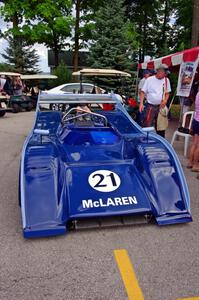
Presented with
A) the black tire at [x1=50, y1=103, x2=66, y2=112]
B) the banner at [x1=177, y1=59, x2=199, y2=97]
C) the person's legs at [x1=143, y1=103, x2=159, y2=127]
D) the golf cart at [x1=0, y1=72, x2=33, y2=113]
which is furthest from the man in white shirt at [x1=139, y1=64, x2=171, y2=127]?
the golf cart at [x1=0, y1=72, x2=33, y2=113]

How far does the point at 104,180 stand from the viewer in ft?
12.0

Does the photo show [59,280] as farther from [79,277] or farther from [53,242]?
[53,242]

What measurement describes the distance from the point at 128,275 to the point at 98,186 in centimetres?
109

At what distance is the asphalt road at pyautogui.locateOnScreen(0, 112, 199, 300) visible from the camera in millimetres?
2525

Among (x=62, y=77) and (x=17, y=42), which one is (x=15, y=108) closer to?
(x=62, y=77)

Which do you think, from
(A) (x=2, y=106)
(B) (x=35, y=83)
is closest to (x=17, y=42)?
(B) (x=35, y=83)

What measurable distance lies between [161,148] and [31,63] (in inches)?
1015

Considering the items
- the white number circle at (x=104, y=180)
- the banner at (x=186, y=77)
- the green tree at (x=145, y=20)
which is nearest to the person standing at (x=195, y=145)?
the white number circle at (x=104, y=180)

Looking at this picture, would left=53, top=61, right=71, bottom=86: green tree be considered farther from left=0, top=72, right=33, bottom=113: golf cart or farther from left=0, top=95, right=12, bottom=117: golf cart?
left=0, top=95, right=12, bottom=117: golf cart

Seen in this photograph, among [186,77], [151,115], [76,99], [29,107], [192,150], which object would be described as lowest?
[29,107]

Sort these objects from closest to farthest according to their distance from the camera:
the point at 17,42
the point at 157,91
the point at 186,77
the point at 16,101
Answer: the point at 157,91 → the point at 186,77 → the point at 16,101 → the point at 17,42

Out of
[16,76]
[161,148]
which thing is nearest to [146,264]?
[161,148]

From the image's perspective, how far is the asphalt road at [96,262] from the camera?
253 centimetres

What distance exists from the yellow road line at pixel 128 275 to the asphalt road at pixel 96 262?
40 mm
